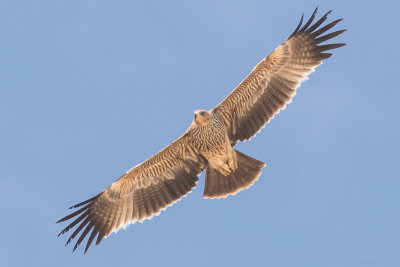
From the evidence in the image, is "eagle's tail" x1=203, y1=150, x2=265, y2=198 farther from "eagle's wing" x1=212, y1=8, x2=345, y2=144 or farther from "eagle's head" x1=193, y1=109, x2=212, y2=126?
A: "eagle's head" x1=193, y1=109, x2=212, y2=126

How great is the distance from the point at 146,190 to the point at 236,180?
5.81 feet

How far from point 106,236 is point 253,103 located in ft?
12.6

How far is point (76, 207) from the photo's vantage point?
950 inches

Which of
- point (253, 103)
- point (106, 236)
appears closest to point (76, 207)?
point (106, 236)

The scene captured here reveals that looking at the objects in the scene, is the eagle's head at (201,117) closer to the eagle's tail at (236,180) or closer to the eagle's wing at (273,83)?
the eagle's wing at (273,83)

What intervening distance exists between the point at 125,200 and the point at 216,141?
2158 millimetres

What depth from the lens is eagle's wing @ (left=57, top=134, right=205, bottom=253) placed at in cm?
2438

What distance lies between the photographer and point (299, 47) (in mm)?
24328

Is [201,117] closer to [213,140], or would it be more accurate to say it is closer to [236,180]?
[213,140]

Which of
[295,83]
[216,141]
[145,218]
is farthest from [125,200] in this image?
[295,83]

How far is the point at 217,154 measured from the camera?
79.7 ft

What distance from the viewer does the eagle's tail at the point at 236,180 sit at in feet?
80.4

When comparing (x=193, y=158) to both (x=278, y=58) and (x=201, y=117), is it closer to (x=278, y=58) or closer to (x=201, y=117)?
(x=201, y=117)

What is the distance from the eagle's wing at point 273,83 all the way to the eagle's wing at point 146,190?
1.02 meters
